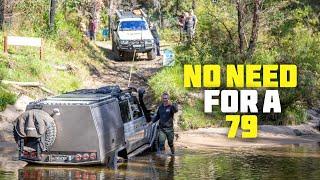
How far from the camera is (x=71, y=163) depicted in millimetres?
15461

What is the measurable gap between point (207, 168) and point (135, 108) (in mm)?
2742

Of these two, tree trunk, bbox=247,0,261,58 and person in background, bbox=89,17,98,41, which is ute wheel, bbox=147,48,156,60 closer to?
person in background, bbox=89,17,98,41

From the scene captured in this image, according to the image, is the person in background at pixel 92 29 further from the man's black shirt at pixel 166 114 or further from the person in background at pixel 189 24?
the man's black shirt at pixel 166 114

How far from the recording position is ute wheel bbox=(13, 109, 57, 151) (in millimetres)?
15062

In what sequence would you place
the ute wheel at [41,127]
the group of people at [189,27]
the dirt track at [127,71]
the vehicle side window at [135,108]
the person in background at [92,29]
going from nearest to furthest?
1. the ute wheel at [41,127]
2. the vehicle side window at [135,108]
3. the dirt track at [127,71]
4. the group of people at [189,27]
5. the person in background at [92,29]

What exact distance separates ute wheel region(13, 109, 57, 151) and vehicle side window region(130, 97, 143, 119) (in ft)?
10.5

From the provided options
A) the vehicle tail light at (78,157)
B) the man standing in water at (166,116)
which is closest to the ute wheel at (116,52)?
the man standing in water at (166,116)

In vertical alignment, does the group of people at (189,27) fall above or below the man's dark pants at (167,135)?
above

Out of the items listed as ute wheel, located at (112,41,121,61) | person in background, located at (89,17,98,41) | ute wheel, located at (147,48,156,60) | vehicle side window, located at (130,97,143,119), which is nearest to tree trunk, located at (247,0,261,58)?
ute wheel, located at (147,48,156,60)

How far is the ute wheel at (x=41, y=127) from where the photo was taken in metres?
15.1

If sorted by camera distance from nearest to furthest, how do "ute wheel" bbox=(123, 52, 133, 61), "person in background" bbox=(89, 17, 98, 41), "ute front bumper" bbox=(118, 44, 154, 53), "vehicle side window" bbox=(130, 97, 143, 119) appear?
1. "vehicle side window" bbox=(130, 97, 143, 119)
2. "ute front bumper" bbox=(118, 44, 154, 53)
3. "ute wheel" bbox=(123, 52, 133, 61)
4. "person in background" bbox=(89, 17, 98, 41)

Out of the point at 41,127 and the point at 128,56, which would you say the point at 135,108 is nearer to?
the point at 41,127

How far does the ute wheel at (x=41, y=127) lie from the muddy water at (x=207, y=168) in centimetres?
72

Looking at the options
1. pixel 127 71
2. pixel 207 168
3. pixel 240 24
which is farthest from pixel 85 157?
pixel 127 71
